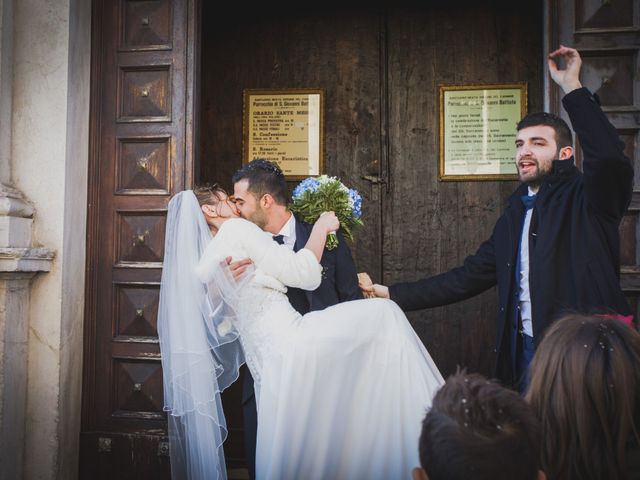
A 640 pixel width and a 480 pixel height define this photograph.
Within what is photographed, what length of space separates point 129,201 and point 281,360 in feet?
5.95

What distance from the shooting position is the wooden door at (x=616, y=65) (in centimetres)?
369

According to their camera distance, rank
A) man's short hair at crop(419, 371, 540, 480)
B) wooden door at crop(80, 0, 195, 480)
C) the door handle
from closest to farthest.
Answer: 1. man's short hair at crop(419, 371, 540, 480)
2. wooden door at crop(80, 0, 195, 480)
3. the door handle

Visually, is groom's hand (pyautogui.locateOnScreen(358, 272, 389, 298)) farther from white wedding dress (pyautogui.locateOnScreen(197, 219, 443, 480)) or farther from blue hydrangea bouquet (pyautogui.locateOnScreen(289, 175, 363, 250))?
white wedding dress (pyautogui.locateOnScreen(197, 219, 443, 480))

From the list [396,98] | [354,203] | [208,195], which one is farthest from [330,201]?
[396,98]

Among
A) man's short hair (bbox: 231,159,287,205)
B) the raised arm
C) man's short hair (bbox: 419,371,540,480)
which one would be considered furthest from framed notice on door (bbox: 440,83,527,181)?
man's short hair (bbox: 419,371,540,480)

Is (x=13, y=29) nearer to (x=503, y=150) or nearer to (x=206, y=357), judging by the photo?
(x=206, y=357)

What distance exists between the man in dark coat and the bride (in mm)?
661

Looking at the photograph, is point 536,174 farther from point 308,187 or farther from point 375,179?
point 375,179

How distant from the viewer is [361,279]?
3.94 metres

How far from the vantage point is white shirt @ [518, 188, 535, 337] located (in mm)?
3156

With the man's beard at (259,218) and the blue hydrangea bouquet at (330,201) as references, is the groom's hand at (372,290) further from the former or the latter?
the man's beard at (259,218)

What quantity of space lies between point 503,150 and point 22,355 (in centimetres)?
397

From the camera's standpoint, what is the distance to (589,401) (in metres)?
1.53

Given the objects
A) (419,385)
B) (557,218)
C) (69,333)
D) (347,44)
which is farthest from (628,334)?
(347,44)
